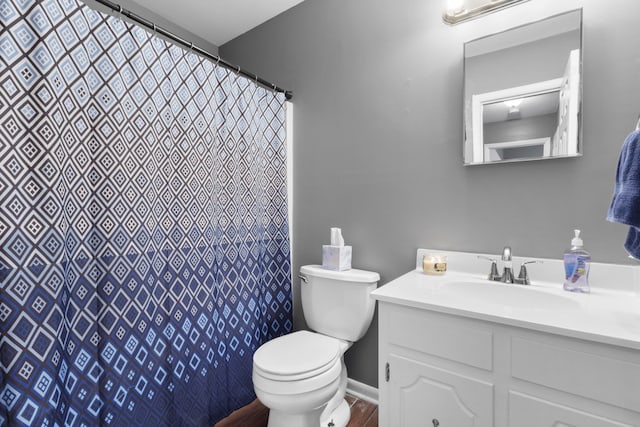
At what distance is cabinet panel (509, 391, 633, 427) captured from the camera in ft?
2.70

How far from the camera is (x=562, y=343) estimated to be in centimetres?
85

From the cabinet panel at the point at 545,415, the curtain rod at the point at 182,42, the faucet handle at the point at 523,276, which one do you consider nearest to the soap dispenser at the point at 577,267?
the faucet handle at the point at 523,276

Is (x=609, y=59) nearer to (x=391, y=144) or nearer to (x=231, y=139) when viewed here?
(x=391, y=144)

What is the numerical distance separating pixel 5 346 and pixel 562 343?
1651mm

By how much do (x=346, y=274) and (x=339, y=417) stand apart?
73 centimetres

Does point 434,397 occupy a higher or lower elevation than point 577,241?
lower

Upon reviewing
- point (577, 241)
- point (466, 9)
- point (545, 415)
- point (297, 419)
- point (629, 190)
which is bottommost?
point (297, 419)

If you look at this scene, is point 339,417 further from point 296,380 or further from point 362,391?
point 296,380

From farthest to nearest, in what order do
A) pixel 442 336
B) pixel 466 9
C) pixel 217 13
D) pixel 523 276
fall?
pixel 217 13
pixel 466 9
pixel 523 276
pixel 442 336

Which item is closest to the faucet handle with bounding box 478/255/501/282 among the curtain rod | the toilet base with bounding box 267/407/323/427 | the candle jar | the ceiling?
the candle jar

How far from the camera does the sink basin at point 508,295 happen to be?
116 cm

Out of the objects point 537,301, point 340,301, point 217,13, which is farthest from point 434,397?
point 217,13

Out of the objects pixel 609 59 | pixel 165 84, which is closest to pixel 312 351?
pixel 165 84

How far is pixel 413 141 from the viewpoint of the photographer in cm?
162
